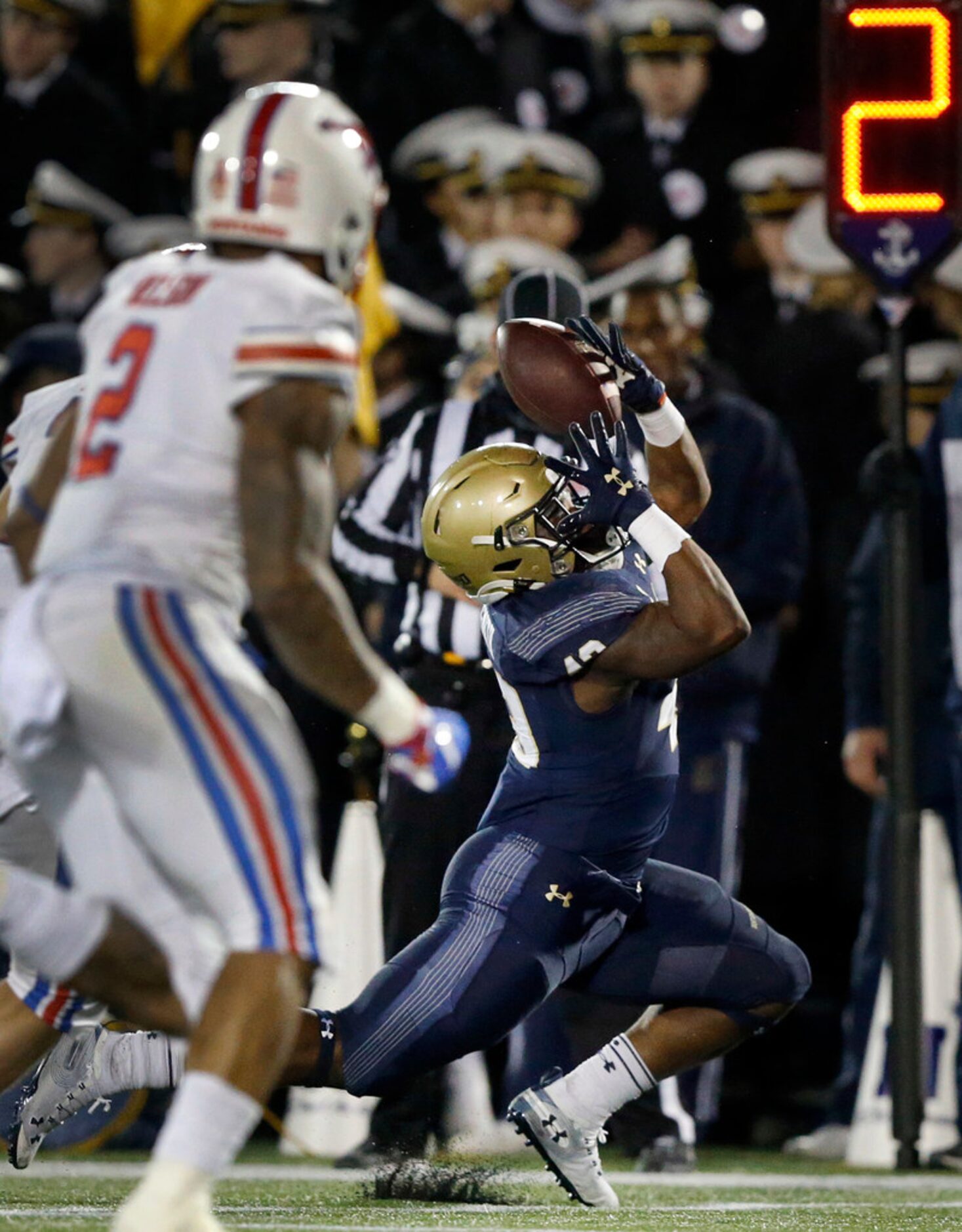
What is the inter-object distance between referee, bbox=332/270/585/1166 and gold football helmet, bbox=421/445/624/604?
0.94 meters

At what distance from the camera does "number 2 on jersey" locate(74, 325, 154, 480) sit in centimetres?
339

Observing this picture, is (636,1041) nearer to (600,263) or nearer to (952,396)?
(952,396)

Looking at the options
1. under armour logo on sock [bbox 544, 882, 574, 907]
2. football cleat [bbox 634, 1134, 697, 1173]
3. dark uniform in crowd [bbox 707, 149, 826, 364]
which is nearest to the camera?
under armour logo on sock [bbox 544, 882, 574, 907]

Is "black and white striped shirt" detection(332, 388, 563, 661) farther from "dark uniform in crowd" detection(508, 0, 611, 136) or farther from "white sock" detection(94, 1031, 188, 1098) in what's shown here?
"dark uniform in crowd" detection(508, 0, 611, 136)

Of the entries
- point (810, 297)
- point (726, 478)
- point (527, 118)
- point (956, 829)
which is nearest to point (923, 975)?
point (956, 829)

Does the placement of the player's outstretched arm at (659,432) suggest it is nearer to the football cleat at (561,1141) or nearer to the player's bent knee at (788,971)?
the player's bent knee at (788,971)

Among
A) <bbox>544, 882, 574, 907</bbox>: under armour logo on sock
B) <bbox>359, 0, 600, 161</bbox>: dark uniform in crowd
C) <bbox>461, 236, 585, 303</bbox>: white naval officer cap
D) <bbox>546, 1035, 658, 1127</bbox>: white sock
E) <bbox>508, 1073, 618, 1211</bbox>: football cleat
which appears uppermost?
<bbox>359, 0, 600, 161</bbox>: dark uniform in crowd

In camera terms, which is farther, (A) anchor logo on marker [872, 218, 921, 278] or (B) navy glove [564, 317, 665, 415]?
(A) anchor logo on marker [872, 218, 921, 278]

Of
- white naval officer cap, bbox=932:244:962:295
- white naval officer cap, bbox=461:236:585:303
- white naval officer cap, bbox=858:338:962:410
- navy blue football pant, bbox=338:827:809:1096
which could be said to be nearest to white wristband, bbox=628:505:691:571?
navy blue football pant, bbox=338:827:809:1096

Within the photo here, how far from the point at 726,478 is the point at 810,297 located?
1202mm

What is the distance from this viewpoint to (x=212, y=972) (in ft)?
11.1

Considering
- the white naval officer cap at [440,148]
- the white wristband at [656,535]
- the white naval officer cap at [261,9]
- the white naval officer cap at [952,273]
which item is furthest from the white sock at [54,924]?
the white naval officer cap at [261,9]

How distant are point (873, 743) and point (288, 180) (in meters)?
3.24

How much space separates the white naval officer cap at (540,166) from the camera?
23.5ft
